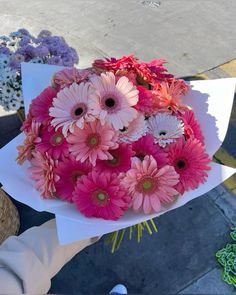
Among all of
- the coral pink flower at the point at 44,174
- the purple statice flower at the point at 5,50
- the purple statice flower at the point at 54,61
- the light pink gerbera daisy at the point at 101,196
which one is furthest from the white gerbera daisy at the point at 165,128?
the purple statice flower at the point at 5,50

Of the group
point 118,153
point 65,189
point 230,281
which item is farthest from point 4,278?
point 230,281

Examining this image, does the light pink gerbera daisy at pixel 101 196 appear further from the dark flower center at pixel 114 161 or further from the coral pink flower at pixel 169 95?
the coral pink flower at pixel 169 95

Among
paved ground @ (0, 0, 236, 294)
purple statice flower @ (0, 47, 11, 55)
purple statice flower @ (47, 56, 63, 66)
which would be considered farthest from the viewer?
paved ground @ (0, 0, 236, 294)

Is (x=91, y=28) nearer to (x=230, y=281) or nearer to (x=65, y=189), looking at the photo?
(x=230, y=281)

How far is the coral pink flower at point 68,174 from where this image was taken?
153 cm

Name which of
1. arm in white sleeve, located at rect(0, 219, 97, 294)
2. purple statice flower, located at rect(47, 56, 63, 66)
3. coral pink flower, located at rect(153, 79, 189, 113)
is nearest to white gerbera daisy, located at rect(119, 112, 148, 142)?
coral pink flower, located at rect(153, 79, 189, 113)

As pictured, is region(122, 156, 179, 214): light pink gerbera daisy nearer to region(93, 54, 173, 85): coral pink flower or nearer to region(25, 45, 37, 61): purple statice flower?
region(93, 54, 173, 85): coral pink flower

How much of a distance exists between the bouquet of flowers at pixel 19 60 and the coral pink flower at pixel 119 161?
4.00 ft

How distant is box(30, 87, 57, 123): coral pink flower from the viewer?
1.63m

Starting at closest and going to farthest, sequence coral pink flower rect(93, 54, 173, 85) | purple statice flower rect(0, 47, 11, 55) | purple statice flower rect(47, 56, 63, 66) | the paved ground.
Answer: coral pink flower rect(93, 54, 173, 85), purple statice flower rect(47, 56, 63, 66), purple statice flower rect(0, 47, 11, 55), the paved ground

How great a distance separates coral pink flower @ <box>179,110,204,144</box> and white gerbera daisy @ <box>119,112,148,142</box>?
0.15 m

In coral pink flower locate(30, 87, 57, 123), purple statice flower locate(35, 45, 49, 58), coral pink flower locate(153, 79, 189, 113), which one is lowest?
purple statice flower locate(35, 45, 49, 58)

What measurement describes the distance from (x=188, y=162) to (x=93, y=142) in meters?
0.34

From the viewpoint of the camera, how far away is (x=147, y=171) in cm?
147
